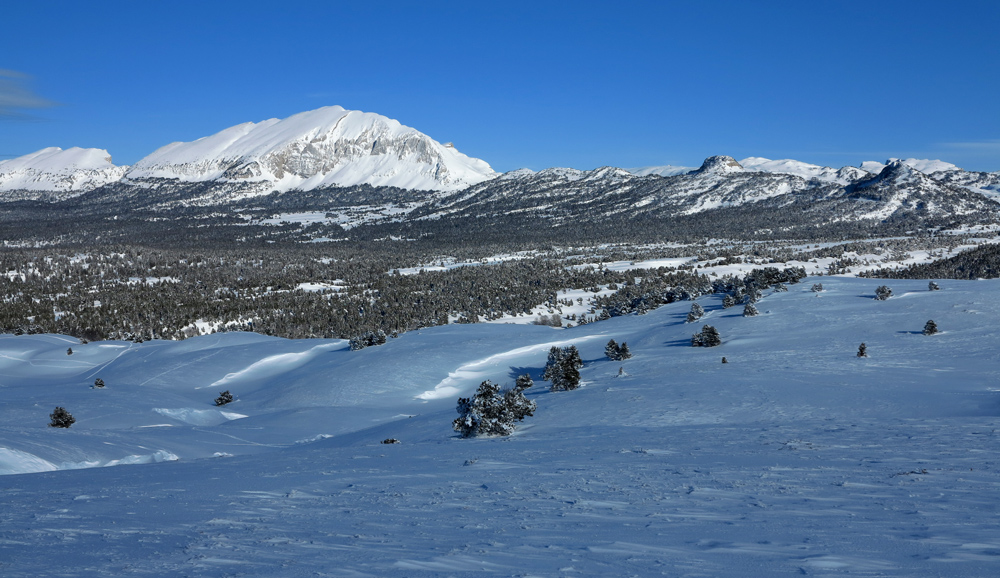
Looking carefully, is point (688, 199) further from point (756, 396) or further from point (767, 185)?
point (756, 396)

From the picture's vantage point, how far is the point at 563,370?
17812 mm

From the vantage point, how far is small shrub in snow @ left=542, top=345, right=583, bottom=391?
1736cm

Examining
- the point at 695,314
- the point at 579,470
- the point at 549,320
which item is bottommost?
the point at 549,320

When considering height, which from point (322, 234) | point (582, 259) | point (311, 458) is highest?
point (322, 234)

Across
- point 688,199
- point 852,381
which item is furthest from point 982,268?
point 688,199

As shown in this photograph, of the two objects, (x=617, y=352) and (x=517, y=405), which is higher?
(x=617, y=352)

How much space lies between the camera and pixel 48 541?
587 cm

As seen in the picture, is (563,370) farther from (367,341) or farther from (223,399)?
(367,341)

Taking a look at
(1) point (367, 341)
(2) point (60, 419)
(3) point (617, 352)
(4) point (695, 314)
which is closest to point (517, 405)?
(3) point (617, 352)

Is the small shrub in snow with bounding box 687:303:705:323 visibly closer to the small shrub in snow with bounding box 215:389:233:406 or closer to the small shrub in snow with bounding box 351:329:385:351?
the small shrub in snow with bounding box 351:329:385:351

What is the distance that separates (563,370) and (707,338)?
652cm

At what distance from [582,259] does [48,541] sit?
3544 inches

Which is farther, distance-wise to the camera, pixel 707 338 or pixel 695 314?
pixel 695 314

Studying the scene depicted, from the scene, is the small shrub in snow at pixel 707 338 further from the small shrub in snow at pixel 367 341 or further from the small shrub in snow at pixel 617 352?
the small shrub in snow at pixel 367 341
